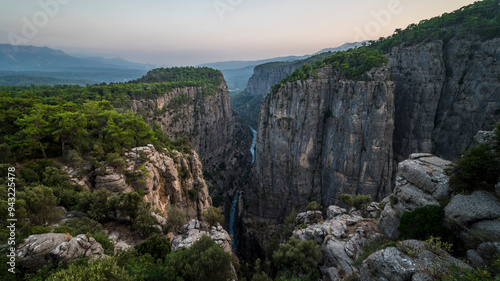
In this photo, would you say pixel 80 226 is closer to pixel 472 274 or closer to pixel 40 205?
pixel 40 205

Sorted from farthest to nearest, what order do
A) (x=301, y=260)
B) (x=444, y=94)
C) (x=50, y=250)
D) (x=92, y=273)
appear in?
(x=444, y=94), (x=301, y=260), (x=50, y=250), (x=92, y=273)

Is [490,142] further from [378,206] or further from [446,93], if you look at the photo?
[446,93]

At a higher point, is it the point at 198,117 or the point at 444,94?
the point at 444,94

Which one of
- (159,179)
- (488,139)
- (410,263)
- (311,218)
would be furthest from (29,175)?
(488,139)

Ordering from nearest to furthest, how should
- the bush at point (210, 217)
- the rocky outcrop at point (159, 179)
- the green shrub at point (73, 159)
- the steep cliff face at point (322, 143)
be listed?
1. the green shrub at point (73, 159)
2. the rocky outcrop at point (159, 179)
3. the bush at point (210, 217)
4. the steep cliff face at point (322, 143)

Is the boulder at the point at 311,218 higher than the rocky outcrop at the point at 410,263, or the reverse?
the rocky outcrop at the point at 410,263

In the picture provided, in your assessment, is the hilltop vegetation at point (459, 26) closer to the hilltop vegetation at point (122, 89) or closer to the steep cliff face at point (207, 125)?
the steep cliff face at point (207, 125)

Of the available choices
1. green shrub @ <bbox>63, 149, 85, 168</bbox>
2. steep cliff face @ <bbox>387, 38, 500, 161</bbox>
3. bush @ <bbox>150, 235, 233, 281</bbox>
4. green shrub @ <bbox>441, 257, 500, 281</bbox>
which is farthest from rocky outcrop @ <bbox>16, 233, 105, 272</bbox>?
steep cliff face @ <bbox>387, 38, 500, 161</bbox>

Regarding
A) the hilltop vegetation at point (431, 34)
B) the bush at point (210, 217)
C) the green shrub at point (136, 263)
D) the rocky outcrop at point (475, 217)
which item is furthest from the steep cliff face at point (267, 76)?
the green shrub at point (136, 263)
